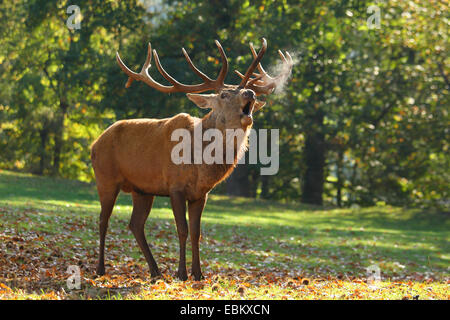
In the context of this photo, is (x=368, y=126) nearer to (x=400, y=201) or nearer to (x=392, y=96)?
(x=392, y=96)

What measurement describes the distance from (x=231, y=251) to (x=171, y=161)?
219 inches

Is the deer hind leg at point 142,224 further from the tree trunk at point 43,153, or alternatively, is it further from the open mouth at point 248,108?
the tree trunk at point 43,153

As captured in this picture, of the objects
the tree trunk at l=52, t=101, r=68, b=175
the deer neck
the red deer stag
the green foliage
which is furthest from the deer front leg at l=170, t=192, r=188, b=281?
the tree trunk at l=52, t=101, r=68, b=175

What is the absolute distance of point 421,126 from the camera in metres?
28.0

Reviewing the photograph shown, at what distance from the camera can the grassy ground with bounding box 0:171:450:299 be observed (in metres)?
7.40

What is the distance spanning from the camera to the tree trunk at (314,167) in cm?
3059

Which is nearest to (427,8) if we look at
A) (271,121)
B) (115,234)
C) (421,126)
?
(421,126)

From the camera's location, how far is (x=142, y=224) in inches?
350

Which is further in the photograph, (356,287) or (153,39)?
(153,39)

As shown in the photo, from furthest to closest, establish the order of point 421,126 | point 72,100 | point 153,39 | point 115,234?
point 72,100, point 421,126, point 153,39, point 115,234

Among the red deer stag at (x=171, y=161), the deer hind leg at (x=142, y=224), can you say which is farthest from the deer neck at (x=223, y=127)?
the deer hind leg at (x=142, y=224)

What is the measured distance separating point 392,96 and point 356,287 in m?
22.5

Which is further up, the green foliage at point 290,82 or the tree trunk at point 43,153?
the green foliage at point 290,82

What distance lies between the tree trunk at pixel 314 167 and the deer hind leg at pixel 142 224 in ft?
72.2
